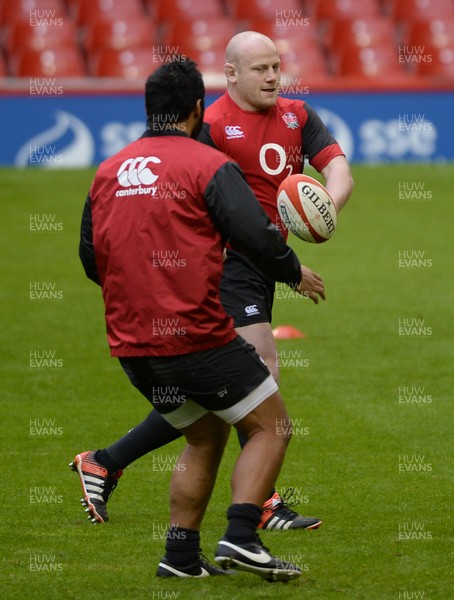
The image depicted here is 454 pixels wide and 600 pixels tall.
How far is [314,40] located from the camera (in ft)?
75.5

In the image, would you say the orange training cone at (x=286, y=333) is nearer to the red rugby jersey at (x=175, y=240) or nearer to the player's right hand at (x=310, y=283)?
the player's right hand at (x=310, y=283)

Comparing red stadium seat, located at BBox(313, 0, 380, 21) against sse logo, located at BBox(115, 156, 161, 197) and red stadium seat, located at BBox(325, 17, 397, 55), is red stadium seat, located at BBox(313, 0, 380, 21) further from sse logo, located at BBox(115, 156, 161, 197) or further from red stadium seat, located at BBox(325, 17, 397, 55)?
sse logo, located at BBox(115, 156, 161, 197)

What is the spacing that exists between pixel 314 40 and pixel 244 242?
18.4 meters

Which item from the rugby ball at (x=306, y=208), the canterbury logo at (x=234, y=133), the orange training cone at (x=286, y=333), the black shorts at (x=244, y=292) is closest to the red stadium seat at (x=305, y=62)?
the orange training cone at (x=286, y=333)

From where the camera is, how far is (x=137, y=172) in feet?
17.5

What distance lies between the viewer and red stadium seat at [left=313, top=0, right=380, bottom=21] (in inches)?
932

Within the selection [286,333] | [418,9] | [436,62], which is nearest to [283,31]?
[436,62]

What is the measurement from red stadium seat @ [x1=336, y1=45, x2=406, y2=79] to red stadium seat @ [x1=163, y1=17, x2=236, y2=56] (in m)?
2.15

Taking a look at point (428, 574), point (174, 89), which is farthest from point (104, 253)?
point (428, 574)

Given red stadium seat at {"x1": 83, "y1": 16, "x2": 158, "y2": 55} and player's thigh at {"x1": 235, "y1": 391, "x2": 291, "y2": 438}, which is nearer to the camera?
player's thigh at {"x1": 235, "y1": 391, "x2": 291, "y2": 438}

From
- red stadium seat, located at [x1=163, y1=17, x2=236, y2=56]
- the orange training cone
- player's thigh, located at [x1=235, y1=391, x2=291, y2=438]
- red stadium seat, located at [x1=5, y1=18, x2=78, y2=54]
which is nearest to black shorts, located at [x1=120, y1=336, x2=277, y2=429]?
player's thigh, located at [x1=235, y1=391, x2=291, y2=438]

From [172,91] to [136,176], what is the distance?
39cm

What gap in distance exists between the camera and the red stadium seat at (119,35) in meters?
22.3

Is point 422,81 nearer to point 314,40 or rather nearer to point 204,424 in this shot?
point 314,40
